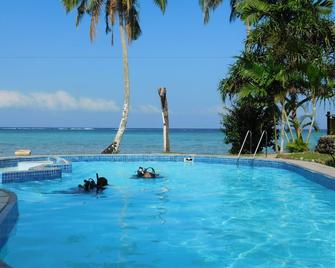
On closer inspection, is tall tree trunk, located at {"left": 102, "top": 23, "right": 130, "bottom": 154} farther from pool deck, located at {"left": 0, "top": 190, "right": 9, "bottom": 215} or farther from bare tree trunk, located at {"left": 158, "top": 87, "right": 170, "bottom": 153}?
pool deck, located at {"left": 0, "top": 190, "right": 9, "bottom": 215}

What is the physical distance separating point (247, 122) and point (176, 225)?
13723 millimetres

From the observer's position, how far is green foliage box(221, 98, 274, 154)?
20462 mm

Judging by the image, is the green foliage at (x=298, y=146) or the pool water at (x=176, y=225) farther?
the green foliage at (x=298, y=146)

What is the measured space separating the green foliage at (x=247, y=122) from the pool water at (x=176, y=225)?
24.8 feet

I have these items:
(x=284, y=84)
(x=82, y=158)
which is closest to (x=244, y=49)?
(x=284, y=84)

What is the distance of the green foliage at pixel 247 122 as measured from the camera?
20.5 meters

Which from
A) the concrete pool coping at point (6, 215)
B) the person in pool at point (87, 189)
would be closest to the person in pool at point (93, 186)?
the person in pool at point (87, 189)

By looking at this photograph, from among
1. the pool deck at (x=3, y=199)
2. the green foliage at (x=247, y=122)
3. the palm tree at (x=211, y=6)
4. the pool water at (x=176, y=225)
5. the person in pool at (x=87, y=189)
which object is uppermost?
the palm tree at (x=211, y=6)

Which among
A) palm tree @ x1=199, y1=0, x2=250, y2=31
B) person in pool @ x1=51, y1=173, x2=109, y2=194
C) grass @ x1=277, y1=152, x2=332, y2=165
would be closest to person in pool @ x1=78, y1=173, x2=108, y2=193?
person in pool @ x1=51, y1=173, x2=109, y2=194

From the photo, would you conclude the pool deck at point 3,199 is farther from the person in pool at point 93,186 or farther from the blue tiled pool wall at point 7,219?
the person in pool at point 93,186

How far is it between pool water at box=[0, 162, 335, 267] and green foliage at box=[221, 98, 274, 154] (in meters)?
7.56

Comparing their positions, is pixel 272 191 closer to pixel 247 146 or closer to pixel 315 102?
pixel 315 102

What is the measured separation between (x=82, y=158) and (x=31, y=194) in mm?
8094

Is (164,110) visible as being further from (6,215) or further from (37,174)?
(6,215)
